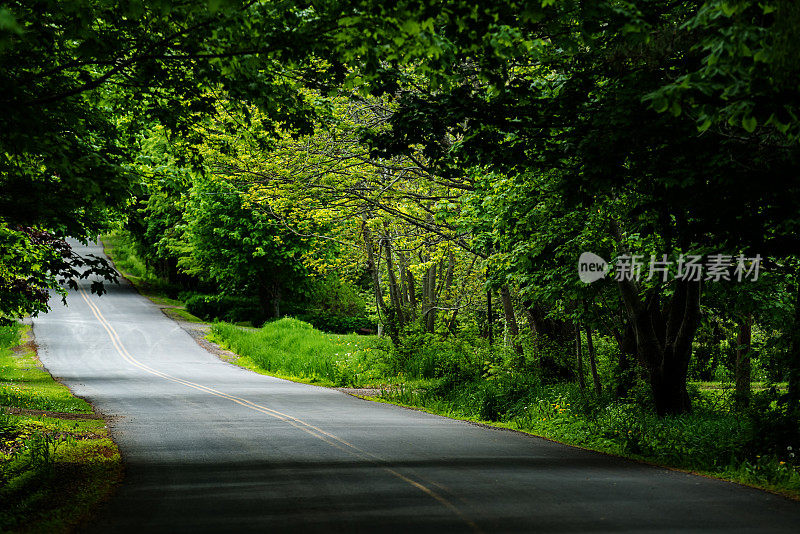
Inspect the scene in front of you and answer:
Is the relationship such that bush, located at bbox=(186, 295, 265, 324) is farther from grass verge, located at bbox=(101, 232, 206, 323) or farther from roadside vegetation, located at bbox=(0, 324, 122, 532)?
roadside vegetation, located at bbox=(0, 324, 122, 532)

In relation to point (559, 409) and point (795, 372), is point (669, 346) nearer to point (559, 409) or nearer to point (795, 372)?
point (559, 409)

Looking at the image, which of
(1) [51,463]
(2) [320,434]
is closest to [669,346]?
(2) [320,434]

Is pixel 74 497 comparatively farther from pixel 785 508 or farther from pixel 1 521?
pixel 785 508

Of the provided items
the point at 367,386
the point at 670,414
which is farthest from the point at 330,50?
the point at 367,386

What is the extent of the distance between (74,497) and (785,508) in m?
8.38

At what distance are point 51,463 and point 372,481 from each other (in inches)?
A: 192

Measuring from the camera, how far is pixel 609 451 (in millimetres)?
13469

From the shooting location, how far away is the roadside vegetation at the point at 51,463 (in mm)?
8281

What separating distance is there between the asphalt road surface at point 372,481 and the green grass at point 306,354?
23.5 ft

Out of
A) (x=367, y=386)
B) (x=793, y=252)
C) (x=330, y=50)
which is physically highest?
(x=330, y=50)

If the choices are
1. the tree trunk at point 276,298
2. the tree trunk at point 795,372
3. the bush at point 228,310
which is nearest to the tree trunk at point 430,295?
the tree trunk at point 795,372

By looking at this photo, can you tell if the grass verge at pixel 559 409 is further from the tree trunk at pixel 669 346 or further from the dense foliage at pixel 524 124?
the dense foliage at pixel 524 124

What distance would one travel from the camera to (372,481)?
31.6 ft

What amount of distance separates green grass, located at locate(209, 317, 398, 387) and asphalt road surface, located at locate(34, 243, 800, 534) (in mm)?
7149
